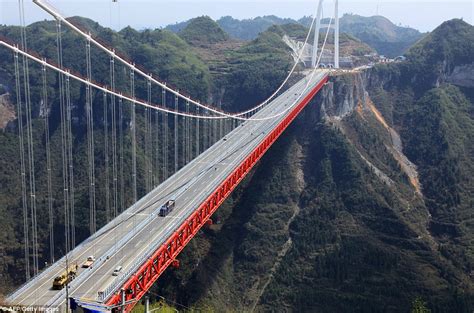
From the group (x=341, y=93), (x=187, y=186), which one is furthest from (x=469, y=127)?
(x=187, y=186)

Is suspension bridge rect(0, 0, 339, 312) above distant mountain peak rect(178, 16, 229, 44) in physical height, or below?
below

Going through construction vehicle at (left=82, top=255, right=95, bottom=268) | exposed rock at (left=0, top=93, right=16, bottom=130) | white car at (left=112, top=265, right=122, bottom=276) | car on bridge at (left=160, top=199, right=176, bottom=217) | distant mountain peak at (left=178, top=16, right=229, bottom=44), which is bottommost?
construction vehicle at (left=82, top=255, right=95, bottom=268)

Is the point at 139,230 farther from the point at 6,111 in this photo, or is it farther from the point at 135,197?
the point at 6,111

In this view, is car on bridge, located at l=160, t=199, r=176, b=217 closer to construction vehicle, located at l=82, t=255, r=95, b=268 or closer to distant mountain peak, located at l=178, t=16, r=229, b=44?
construction vehicle, located at l=82, t=255, r=95, b=268

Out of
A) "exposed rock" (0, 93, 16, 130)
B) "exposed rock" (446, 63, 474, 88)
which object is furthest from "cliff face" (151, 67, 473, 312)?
"exposed rock" (0, 93, 16, 130)

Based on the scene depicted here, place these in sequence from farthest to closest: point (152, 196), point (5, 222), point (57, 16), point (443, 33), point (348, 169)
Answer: point (443, 33), point (348, 169), point (5, 222), point (152, 196), point (57, 16)

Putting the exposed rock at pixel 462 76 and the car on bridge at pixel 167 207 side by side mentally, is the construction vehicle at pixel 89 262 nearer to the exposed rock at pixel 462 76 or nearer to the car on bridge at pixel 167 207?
the car on bridge at pixel 167 207

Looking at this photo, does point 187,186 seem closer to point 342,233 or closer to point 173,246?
point 173,246
